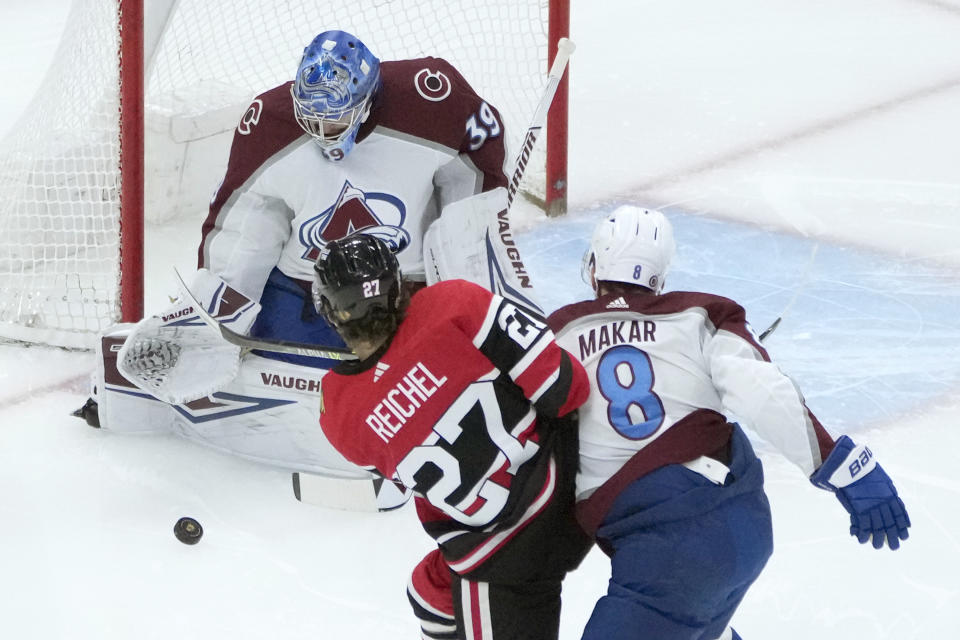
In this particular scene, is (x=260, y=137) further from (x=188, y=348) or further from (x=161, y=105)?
(x=161, y=105)

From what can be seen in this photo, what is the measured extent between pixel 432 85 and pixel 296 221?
0.37m

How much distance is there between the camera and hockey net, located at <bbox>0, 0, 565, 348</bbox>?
10.6 feet

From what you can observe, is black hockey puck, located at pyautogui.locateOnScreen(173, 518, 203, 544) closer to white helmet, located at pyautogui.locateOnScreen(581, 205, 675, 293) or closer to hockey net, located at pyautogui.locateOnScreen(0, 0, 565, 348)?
hockey net, located at pyautogui.locateOnScreen(0, 0, 565, 348)

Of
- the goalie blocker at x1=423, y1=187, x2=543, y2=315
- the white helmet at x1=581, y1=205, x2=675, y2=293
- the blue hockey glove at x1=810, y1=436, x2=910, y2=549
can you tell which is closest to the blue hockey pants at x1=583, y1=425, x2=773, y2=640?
the blue hockey glove at x1=810, y1=436, x2=910, y2=549

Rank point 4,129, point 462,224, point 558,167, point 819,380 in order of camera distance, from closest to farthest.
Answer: point 462,224 < point 819,380 < point 558,167 < point 4,129

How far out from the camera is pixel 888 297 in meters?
3.33

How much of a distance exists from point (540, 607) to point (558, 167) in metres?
2.22

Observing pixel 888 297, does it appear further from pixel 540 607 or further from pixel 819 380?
pixel 540 607

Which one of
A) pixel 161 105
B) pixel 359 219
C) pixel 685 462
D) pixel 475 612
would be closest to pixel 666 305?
pixel 685 462

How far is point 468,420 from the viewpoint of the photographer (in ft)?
5.53

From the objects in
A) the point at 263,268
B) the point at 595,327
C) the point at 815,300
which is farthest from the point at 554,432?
the point at 815,300

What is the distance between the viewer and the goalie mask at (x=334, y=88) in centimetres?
236

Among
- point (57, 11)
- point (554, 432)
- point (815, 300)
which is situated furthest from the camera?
point (57, 11)

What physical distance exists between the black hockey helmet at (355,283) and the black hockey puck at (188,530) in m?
0.91
